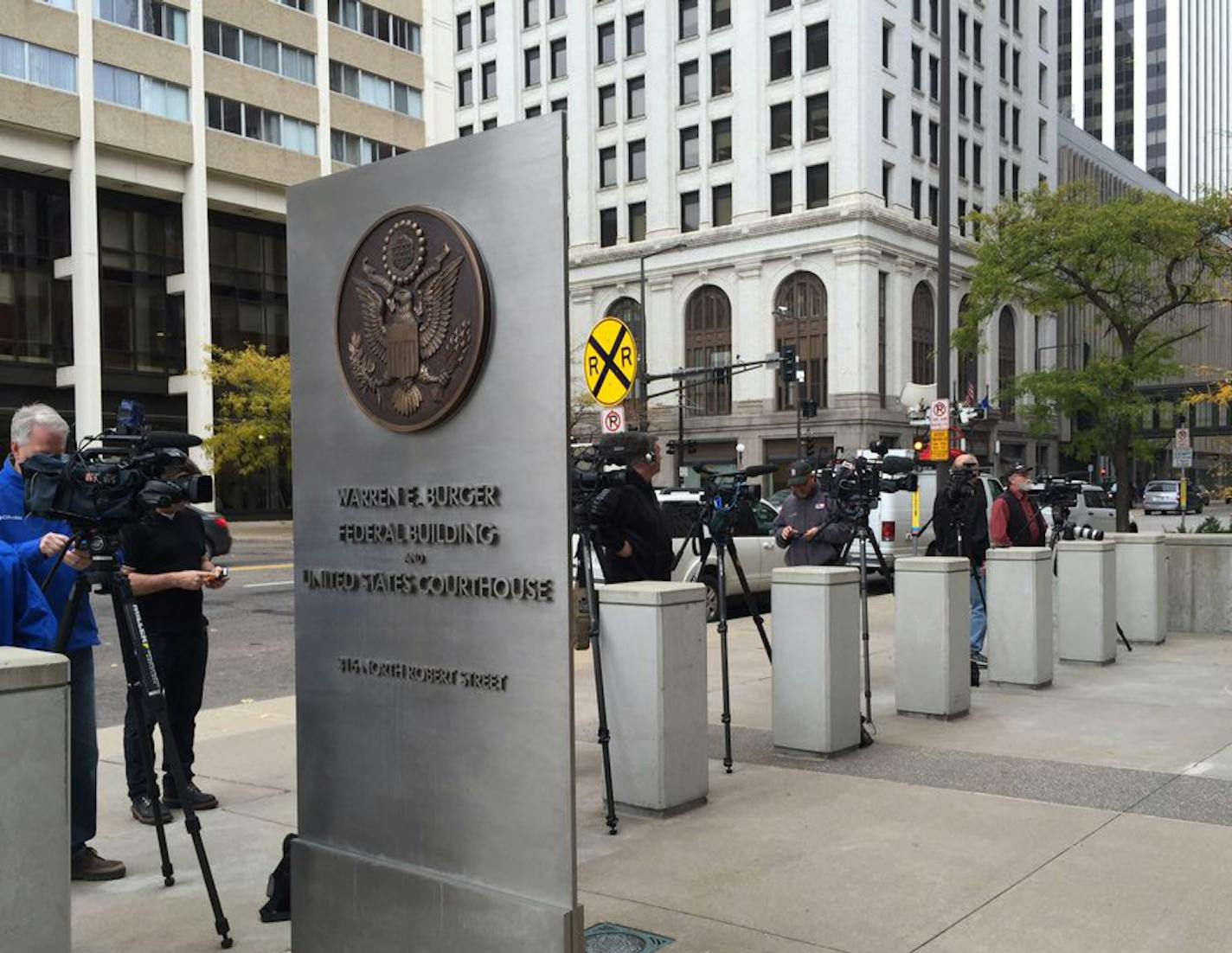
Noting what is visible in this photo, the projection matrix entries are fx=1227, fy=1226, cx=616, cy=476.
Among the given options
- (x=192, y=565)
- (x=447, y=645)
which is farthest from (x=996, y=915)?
(x=192, y=565)

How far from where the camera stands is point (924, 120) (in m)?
61.4

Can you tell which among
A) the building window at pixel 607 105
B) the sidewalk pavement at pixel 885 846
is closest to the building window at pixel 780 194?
the building window at pixel 607 105

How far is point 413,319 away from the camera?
12.7ft

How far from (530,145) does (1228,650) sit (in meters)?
10.9

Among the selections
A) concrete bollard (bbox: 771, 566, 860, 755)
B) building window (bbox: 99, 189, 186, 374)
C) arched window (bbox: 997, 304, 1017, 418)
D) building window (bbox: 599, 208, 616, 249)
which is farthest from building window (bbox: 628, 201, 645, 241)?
concrete bollard (bbox: 771, 566, 860, 755)

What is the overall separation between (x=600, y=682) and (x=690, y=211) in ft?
193

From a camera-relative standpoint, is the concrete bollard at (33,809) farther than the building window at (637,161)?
No

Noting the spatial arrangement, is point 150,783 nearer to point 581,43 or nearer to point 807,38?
point 807,38

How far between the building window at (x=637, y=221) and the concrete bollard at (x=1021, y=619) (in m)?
55.9

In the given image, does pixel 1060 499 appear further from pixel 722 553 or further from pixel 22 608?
pixel 22 608

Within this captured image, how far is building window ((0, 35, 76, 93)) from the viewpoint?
1622 inches

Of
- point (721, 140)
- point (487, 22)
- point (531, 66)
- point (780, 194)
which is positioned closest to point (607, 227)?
point (721, 140)

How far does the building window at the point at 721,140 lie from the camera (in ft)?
201

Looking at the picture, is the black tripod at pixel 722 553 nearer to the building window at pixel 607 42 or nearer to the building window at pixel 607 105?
the building window at pixel 607 105
